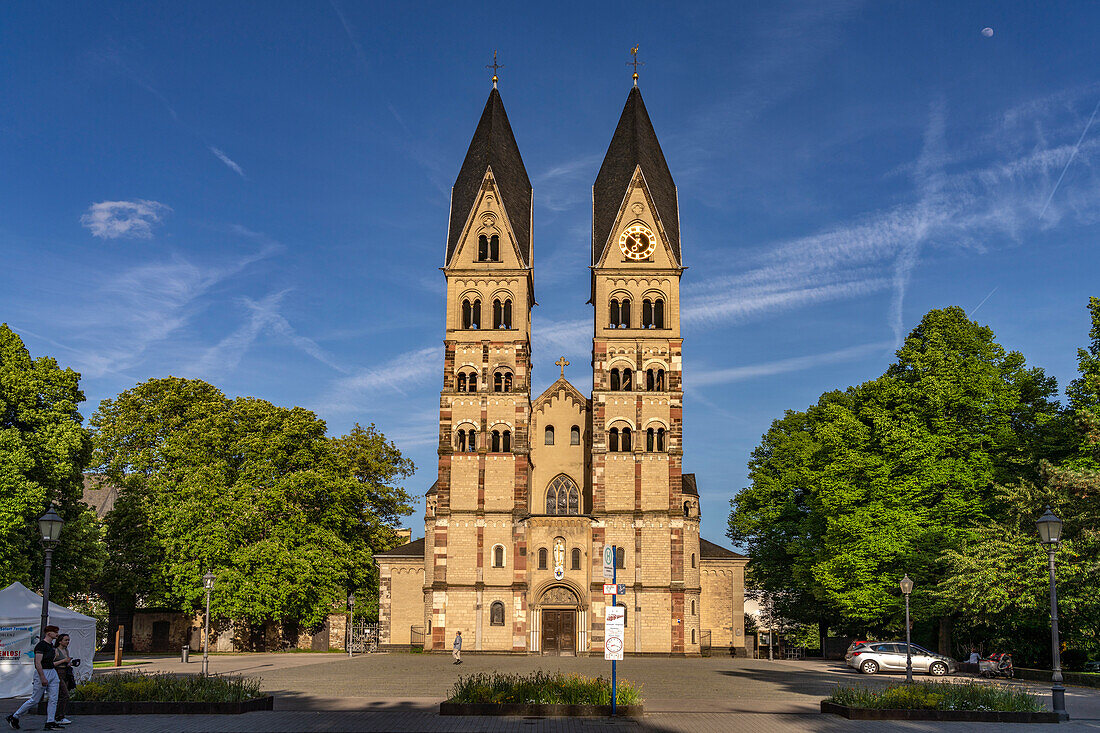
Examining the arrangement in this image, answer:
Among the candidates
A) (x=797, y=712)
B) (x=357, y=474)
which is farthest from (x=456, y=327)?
(x=797, y=712)

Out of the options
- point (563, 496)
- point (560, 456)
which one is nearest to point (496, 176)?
point (560, 456)

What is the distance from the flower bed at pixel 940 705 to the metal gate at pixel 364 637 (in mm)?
42826

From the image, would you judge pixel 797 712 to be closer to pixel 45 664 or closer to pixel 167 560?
pixel 45 664

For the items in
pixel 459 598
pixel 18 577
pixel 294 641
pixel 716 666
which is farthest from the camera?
pixel 294 641

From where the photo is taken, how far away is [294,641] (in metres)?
60.5

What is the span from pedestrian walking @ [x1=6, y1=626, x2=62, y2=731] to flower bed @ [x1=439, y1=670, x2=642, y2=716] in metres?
7.73

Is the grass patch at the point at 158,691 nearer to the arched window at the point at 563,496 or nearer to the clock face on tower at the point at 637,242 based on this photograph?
the arched window at the point at 563,496

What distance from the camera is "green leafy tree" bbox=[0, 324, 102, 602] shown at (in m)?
35.6

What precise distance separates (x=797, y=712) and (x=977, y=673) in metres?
21.2

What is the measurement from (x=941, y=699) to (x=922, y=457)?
898 inches

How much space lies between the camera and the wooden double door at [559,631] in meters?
56.9

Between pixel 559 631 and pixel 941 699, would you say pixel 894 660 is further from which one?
pixel 559 631

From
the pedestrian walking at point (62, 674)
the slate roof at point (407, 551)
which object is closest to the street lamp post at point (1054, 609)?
the pedestrian walking at point (62, 674)

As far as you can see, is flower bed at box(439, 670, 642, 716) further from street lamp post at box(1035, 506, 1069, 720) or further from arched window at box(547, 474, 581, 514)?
arched window at box(547, 474, 581, 514)
